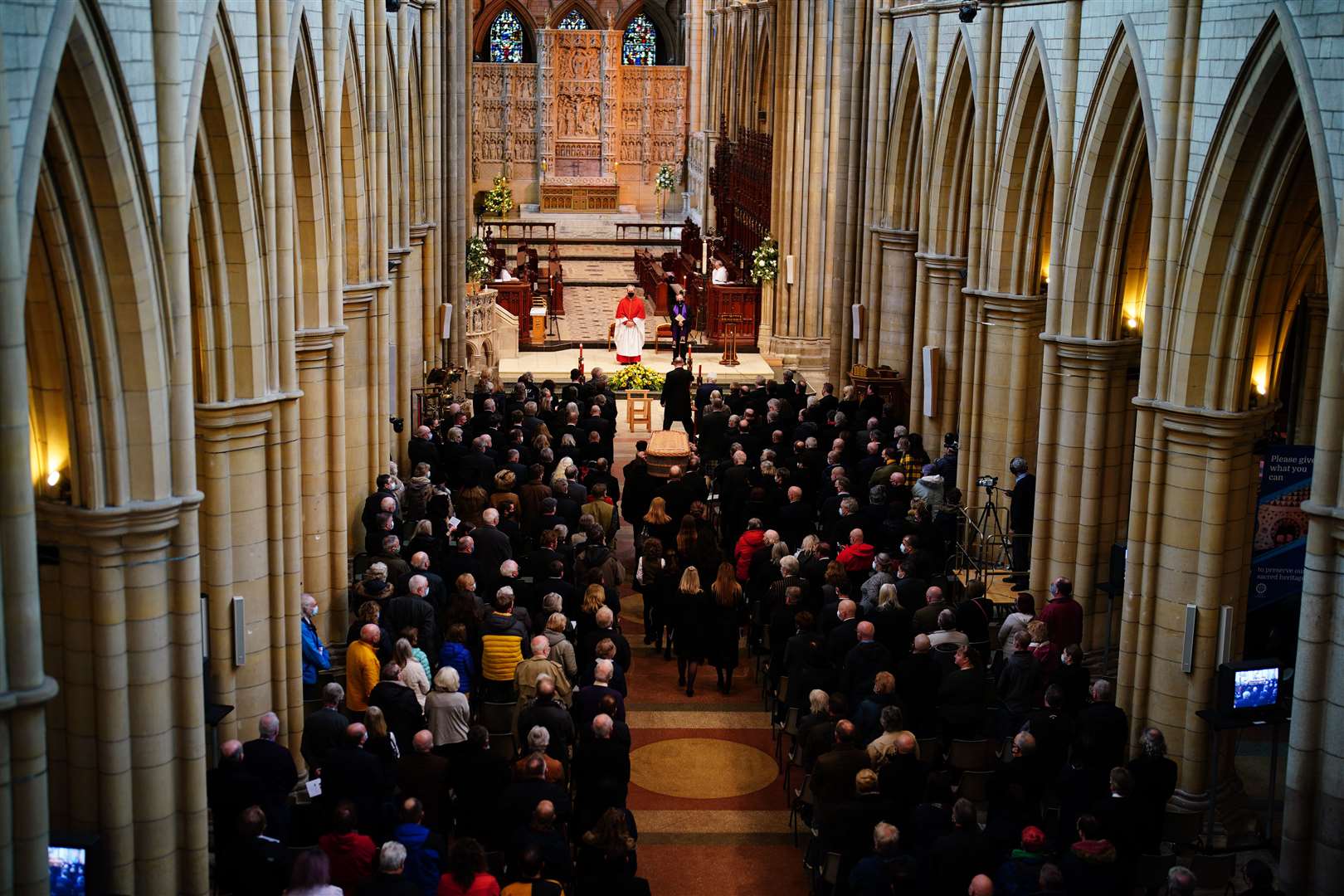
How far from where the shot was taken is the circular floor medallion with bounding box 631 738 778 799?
1442 centimetres

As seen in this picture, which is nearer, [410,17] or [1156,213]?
[1156,213]

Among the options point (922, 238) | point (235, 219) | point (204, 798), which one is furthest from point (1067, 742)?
point (922, 238)

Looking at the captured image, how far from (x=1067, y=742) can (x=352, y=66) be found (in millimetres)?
10266

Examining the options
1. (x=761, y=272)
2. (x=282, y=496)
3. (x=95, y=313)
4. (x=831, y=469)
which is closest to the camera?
(x=95, y=313)

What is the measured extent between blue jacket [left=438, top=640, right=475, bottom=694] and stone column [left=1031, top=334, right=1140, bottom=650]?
6.23 m

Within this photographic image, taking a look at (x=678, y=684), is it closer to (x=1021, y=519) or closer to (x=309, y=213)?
(x=1021, y=519)

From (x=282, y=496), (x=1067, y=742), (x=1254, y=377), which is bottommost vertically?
(x=1067, y=742)

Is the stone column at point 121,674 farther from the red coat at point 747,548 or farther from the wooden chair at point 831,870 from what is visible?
the red coat at point 747,548

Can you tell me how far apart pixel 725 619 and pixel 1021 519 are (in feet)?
13.0

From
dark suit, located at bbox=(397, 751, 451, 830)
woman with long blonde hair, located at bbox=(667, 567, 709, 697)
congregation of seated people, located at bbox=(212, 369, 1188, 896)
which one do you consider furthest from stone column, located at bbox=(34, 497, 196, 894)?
woman with long blonde hair, located at bbox=(667, 567, 709, 697)

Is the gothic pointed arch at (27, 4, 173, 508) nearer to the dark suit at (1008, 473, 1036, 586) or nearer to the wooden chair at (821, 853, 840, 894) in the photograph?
the wooden chair at (821, 853, 840, 894)

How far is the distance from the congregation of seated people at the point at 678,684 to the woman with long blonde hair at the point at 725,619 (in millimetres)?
34

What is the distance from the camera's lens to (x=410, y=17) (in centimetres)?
2247

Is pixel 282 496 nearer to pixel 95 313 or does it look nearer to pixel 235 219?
pixel 235 219
